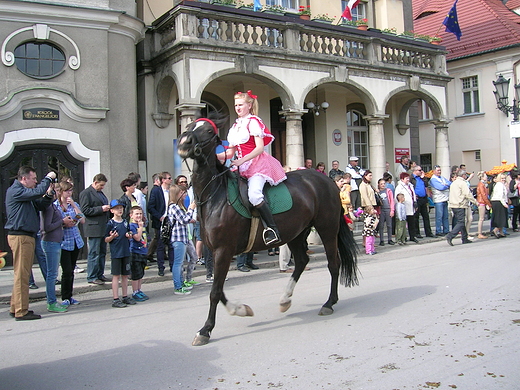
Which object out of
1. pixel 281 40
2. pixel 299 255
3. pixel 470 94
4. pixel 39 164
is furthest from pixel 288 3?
pixel 299 255

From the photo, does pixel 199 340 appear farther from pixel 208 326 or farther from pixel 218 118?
pixel 218 118

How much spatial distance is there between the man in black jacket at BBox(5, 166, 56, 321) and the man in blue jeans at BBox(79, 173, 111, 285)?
6.39 feet

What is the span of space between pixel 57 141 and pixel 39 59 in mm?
1953

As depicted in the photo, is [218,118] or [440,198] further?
[440,198]

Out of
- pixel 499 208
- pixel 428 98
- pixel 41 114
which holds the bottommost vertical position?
pixel 499 208

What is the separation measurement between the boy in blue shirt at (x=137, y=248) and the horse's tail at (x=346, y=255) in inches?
120

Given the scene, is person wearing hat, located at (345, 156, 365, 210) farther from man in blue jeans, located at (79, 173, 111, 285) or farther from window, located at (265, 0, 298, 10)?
man in blue jeans, located at (79, 173, 111, 285)

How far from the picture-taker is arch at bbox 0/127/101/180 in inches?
458

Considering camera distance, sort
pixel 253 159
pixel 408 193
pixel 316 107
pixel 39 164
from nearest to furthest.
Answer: pixel 253 159 → pixel 39 164 → pixel 408 193 → pixel 316 107

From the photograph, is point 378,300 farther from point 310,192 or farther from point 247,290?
point 247,290

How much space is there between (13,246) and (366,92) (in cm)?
1340

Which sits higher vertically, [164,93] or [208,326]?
[164,93]

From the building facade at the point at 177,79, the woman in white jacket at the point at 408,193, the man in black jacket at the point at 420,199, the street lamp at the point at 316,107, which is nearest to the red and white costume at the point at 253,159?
the building facade at the point at 177,79

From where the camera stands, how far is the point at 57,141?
1222 centimetres
